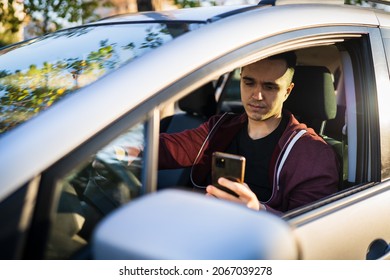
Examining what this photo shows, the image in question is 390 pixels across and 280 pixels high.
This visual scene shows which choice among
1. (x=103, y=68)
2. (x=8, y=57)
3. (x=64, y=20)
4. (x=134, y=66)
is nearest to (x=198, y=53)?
(x=134, y=66)

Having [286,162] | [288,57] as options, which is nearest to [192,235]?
[286,162]

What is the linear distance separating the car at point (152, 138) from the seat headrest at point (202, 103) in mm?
1657

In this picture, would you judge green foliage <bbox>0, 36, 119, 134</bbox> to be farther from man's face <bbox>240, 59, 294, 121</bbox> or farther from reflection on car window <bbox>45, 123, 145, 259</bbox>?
man's face <bbox>240, 59, 294, 121</bbox>

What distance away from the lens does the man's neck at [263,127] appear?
2.43 meters

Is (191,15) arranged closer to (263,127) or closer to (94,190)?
(94,190)

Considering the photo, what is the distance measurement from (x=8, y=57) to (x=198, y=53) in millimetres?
984

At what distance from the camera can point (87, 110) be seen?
1.25 m

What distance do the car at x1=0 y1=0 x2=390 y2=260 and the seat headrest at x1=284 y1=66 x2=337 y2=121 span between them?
50 centimetres

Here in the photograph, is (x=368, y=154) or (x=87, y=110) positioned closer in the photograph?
(x=87, y=110)

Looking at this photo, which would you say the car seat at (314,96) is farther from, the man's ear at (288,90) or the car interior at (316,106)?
the man's ear at (288,90)

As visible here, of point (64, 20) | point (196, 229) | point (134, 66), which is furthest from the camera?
point (64, 20)

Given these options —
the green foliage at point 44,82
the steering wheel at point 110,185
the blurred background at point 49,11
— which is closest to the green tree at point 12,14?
the blurred background at point 49,11

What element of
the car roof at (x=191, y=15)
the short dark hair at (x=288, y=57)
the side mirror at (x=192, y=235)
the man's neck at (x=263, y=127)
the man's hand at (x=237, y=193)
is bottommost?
the man's neck at (x=263, y=127)
